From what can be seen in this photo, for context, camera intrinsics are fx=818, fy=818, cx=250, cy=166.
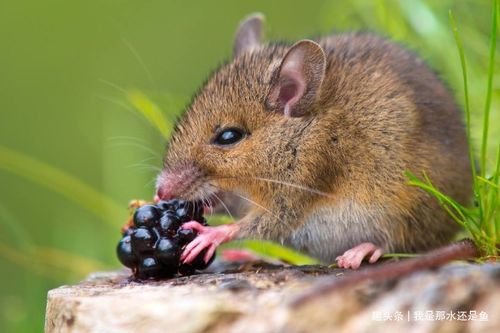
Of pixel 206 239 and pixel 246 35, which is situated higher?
pixel 246 35

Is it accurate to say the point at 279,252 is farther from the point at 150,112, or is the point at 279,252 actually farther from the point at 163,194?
the point at 150,112

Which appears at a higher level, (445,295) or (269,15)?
(269,15)

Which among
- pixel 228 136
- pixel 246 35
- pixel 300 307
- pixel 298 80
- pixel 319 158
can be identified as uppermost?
pixel 246 35

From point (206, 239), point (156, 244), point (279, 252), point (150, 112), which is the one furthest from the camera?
point (150, 112)

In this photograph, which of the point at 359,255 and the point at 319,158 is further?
the point at 319,158

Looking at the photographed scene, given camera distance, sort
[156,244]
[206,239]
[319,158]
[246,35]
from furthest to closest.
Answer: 1. [246,35]
2. [319,158]
3. [206,239]
4. [156,244]

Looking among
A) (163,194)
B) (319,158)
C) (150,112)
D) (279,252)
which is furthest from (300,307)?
(150,112)

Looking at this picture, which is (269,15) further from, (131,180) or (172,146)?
(172,146)

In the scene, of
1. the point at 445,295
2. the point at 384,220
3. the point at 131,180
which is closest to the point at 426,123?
the point at 384,220
